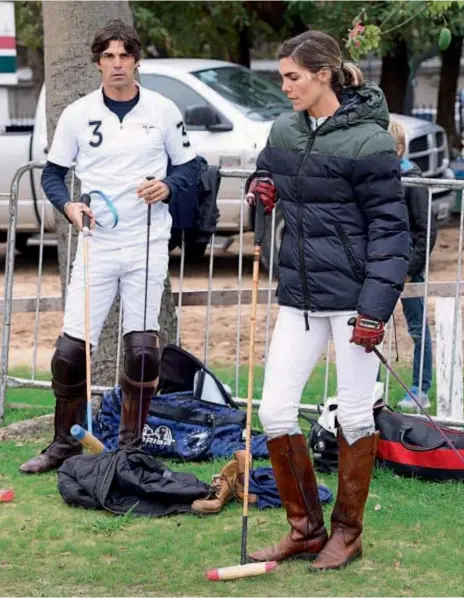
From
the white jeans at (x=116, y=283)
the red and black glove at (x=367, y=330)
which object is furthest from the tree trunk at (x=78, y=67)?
the red and black glove at (x=367, y=330)

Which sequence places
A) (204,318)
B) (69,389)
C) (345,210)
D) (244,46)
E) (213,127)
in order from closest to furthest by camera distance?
(345,210)
(69,389)
(204,318)
(213,127)
(244,46)

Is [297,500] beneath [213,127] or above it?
beneath

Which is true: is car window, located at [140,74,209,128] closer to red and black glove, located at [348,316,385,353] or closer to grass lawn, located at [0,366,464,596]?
grass lawn, located at [0,366,464,596]

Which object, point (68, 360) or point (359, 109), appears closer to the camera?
point (359, 109)

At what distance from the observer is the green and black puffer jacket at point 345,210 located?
16.2 feet

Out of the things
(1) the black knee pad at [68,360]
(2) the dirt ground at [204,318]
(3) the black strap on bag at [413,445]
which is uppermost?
(1) the black knee pad at [68,360]

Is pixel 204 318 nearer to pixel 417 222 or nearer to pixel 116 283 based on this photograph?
pixel 417 222

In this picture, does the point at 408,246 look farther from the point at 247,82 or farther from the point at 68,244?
the point at 247,82

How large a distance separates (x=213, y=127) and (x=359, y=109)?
26.6 feet

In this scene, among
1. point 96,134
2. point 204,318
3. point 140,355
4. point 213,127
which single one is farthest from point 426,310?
point 213,127

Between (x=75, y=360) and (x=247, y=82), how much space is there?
818cm

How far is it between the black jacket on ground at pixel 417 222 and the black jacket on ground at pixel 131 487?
2110mm

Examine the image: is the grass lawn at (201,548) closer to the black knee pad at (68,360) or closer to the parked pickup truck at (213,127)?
the black knee pad at (68,360)

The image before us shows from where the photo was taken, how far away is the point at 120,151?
243 inches
